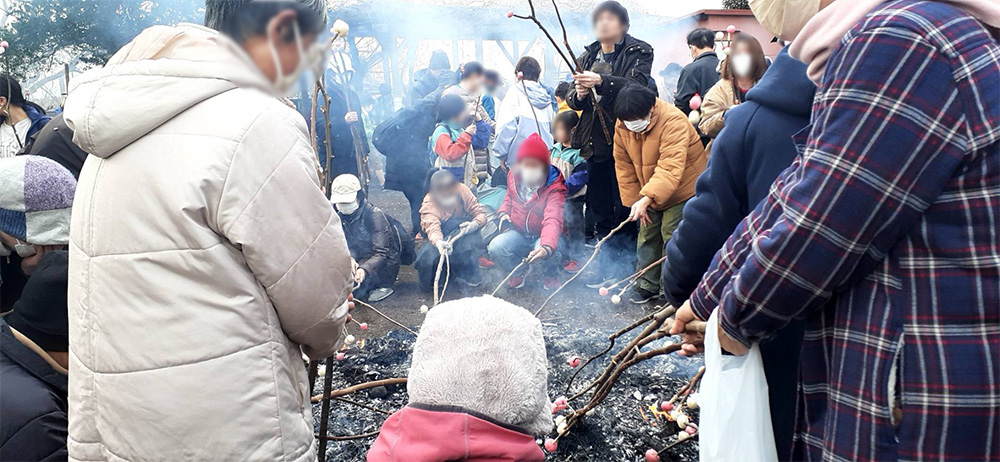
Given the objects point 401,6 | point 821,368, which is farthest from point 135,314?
point 401,6

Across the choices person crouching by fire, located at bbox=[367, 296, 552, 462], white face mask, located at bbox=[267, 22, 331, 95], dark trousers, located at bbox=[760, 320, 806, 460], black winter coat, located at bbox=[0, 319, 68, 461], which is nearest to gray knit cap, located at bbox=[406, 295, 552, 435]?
person crouching by fire, located at bbox=[367, 296, 552, 462]

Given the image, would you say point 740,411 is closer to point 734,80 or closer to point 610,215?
point 734,80

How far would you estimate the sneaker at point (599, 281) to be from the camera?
18.6ft

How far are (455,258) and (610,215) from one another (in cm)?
153

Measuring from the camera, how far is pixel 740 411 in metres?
1.43

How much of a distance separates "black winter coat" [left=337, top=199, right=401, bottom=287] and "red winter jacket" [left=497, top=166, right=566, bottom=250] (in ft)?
3.88

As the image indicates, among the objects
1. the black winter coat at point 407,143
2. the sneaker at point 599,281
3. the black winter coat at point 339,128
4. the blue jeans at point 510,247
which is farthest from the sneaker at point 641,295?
the black winter coat at point 339,128

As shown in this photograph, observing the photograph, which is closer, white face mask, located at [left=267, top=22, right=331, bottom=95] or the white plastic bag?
white face mask, located at [left=267, top=22, right=331, bottom=95]

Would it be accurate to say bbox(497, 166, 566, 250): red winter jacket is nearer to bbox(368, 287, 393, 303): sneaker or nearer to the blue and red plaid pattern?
bbox(368, 287, 393, 303): sneaker

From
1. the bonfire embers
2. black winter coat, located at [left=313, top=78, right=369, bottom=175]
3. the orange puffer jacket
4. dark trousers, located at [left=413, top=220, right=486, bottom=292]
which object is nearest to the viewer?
the bonfire embers

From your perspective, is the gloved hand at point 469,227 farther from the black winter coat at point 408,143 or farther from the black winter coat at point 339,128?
the black winter coat at point 339,128

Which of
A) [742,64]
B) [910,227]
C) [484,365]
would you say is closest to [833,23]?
[910,227]

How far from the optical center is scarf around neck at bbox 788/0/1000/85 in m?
1.13

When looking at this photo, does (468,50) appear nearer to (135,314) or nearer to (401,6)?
(401,6)
